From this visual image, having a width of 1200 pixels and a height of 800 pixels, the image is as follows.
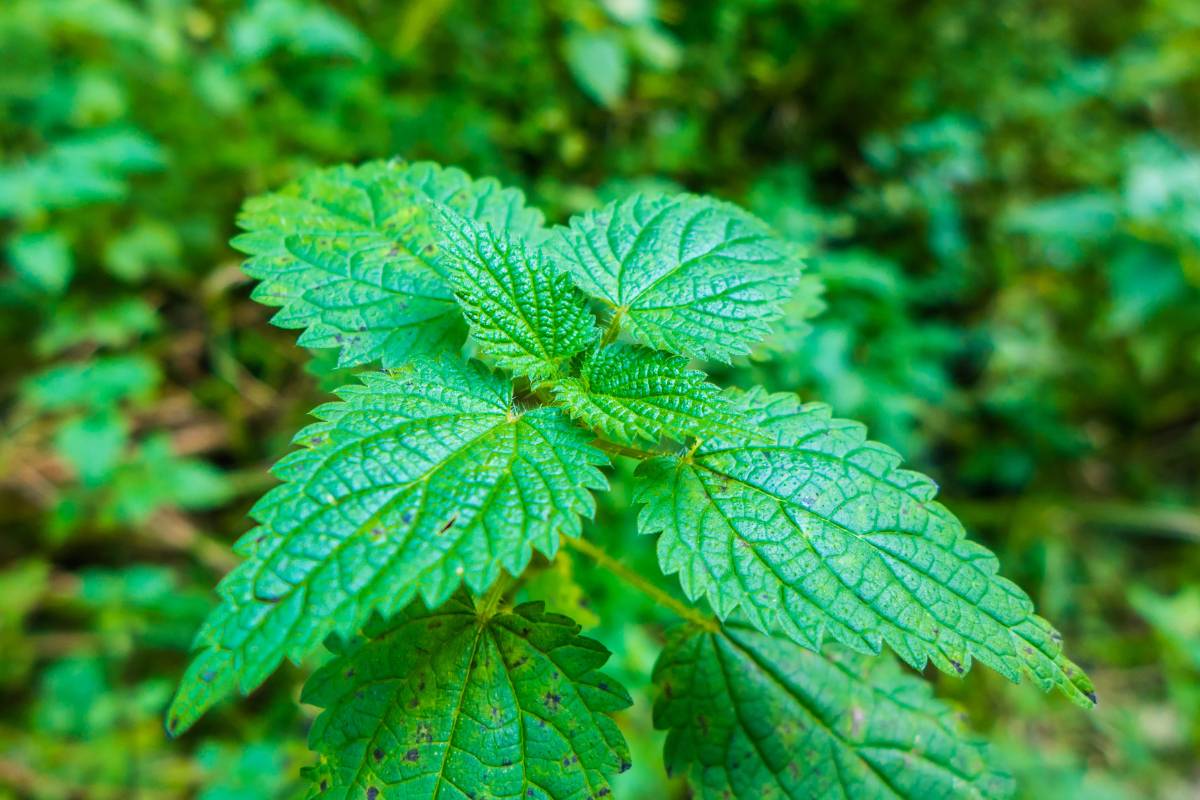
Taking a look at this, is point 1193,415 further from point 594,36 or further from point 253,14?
point 253,14

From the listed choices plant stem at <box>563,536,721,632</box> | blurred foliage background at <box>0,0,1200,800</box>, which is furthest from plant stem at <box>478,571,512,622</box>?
blurred foliage background at <box>0,0,1200,800</box>

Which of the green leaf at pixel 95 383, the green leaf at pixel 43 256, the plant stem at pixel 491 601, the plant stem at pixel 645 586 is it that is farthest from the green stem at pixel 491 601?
the green leaf at pixel 43 256

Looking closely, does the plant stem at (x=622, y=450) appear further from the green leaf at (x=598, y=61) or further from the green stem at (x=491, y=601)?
the green leaf at (x=598, y=61)

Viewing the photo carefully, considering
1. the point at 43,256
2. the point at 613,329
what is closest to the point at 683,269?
the point at 613,329

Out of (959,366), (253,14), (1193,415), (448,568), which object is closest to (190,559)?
(253,14)

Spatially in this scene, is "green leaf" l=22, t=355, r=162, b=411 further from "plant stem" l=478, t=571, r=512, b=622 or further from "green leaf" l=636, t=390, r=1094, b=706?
"green leaf" l=636, t=390, r=1094, b=706

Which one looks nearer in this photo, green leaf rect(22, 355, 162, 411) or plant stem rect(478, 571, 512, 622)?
plant stem rect(478, 571, 512, 622)

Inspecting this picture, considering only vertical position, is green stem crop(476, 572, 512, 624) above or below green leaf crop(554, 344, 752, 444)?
below
